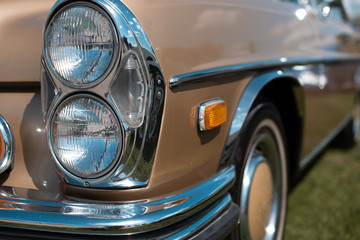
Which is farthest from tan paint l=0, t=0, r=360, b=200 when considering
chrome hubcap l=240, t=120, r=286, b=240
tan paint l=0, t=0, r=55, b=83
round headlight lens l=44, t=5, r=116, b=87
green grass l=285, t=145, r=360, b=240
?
green grass l=285, t=145, r=360, b=240

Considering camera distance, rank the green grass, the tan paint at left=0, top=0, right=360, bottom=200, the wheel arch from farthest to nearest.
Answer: the green grass < the wheel arch < the tan paint at left=0, top=0, right=360, bottom=200

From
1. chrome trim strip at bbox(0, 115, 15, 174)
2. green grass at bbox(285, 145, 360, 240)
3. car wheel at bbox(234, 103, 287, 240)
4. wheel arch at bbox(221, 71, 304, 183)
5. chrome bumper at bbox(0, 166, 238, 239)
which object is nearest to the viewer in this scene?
chrome bumper at bbox(0, 166, 238, 239)

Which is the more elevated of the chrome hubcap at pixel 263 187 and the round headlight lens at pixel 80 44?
the round headlight lens at pixel 80 44

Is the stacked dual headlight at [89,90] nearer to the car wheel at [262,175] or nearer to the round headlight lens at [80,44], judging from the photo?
the round headlight lens at [80,44]

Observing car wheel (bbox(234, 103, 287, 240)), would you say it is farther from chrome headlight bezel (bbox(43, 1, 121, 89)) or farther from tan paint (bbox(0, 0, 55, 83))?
tan paint (bbox(0, 0, 55, 83))

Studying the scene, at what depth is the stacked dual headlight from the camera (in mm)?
1000

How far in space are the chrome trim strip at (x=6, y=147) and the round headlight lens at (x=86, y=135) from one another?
0.80 feet

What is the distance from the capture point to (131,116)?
3.34ft

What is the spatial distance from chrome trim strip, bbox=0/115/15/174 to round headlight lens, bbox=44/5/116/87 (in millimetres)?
325

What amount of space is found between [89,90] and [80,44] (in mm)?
132

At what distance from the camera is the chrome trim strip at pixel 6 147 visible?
3.90ft

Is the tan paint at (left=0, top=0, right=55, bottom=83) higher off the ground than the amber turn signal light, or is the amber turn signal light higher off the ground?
the tan paint at (left=0, top=0, right=55, bottom=83)

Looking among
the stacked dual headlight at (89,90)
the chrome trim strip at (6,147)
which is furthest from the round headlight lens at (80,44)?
the chrome trim strip at (6,147)

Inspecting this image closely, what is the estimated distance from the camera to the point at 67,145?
1.05 meters
